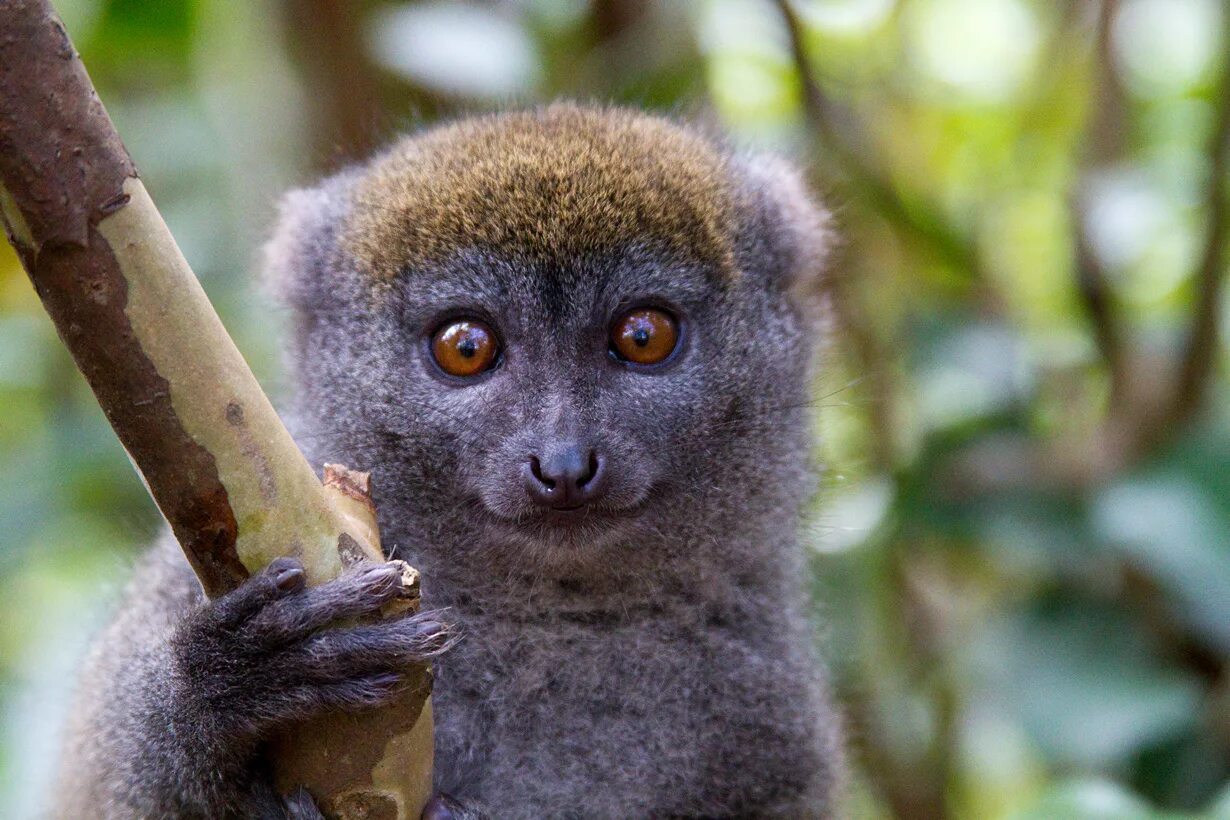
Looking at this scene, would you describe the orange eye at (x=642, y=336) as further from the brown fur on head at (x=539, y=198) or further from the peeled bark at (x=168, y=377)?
the peeled bark at (x=168, y=377)

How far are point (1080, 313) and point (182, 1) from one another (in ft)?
12.8

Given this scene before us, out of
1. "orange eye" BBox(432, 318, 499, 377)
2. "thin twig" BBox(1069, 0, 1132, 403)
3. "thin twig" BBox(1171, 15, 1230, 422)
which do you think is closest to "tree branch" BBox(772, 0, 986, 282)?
"thin twig" BBox(1069, 0, 1132, 403)

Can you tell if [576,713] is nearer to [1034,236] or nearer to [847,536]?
[847,536]

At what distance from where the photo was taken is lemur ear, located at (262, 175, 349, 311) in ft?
11.5

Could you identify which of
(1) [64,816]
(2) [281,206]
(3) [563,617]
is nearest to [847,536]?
(3) [563,617]

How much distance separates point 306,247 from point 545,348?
84 centimetres

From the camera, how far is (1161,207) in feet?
16.9

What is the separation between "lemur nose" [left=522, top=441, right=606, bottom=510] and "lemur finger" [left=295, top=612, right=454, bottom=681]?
22.8 inches

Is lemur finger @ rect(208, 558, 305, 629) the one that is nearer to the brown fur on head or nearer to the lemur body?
the lemur body

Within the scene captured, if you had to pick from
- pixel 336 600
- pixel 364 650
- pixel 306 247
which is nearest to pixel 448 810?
pixel 364 650

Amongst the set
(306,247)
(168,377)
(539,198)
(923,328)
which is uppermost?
(306,247)

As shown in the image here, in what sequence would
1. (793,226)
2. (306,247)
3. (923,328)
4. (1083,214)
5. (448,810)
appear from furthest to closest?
1. (923,328)
2. (1083,214)
3. (793,226)
4. (306,247)
5. (448,810)

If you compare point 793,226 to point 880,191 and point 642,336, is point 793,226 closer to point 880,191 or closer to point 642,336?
point 642,336

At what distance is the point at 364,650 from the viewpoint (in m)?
2.37
